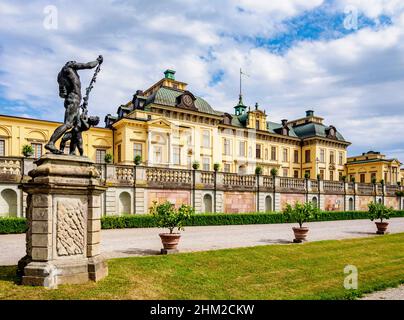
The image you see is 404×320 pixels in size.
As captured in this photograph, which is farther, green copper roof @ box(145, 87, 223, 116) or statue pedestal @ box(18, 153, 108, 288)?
green copper roof @ box(145, 87, 223, 116)

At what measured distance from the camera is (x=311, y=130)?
214 feet

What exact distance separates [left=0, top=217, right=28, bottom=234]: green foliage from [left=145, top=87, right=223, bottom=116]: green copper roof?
26.7 m

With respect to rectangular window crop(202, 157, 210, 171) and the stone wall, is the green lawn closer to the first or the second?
the stone wall

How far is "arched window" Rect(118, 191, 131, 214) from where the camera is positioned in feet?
86.0

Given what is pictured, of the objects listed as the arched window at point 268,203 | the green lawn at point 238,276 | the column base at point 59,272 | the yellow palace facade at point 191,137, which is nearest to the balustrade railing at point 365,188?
the yellow palace facade at point 191,137

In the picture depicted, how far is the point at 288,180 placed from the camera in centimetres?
3750

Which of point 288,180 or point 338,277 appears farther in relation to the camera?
point 288,180

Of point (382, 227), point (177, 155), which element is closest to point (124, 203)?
point (382, 227)

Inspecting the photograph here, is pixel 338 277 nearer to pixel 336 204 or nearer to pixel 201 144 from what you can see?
pixel 336 204

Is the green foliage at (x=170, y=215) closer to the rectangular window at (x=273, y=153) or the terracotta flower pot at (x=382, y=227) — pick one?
the terracotta flower pot at (x=382, y=227)

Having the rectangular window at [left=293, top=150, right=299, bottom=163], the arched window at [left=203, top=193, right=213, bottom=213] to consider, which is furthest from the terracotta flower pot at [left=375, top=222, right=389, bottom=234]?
the rectangular window at [left=293, top=150, right=299, bottom=163]
